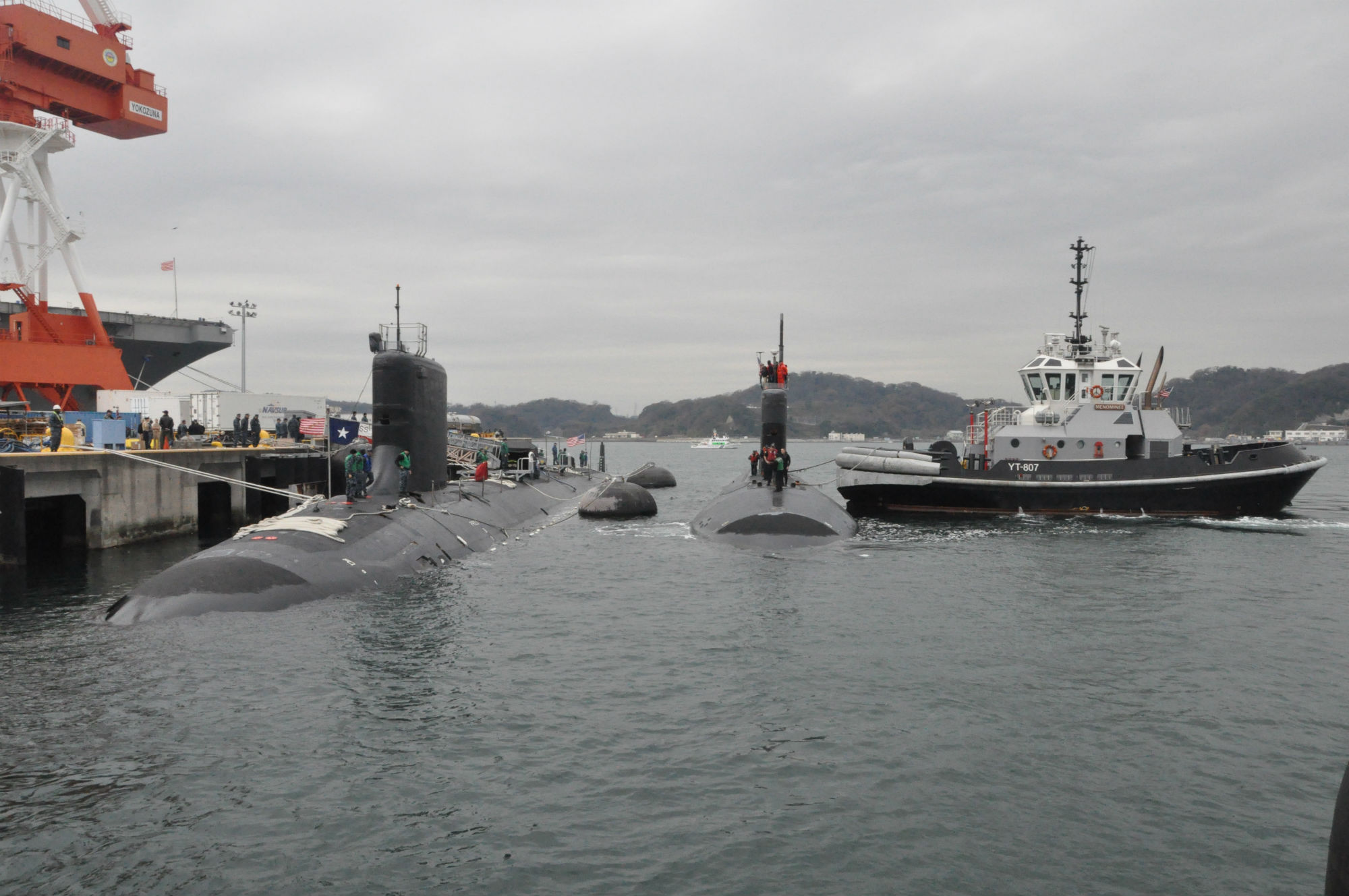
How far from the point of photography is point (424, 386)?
24.8 metres

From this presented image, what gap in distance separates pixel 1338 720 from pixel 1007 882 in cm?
757

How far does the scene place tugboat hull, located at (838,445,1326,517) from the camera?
35.9m

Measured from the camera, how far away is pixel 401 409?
23906 millimetres

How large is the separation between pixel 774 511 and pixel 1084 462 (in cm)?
1736

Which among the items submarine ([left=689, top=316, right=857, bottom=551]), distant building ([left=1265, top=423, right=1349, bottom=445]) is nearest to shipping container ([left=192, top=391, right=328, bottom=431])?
submarine ([left=689, top=316, right=857, bottom=551])

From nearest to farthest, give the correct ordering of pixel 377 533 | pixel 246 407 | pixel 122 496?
1. pixel 377 533
2. pixel 122 496
3. pixel 246 407

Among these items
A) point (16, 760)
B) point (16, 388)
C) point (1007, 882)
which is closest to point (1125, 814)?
point (1007, 882)

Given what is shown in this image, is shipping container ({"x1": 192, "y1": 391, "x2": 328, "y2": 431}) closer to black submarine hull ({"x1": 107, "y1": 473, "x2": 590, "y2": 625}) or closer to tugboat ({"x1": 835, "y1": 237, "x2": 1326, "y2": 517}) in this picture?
black submarine hull ({"x1": 107, "y1": 473, "x2": 590, "y2": 625})

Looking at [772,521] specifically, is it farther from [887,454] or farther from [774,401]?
[887,454]

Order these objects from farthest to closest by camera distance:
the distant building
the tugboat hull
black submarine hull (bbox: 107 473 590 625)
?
the distant building < the tugboat hull < black submarine hull (bbox: 107 473 590 625)

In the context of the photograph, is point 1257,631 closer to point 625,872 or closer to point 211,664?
point 625,872

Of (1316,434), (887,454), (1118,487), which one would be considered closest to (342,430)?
(887,454)

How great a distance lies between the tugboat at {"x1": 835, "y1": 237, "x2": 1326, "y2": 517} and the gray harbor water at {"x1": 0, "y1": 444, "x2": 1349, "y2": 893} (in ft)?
55.8

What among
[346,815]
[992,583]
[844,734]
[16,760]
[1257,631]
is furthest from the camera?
[992,583]
